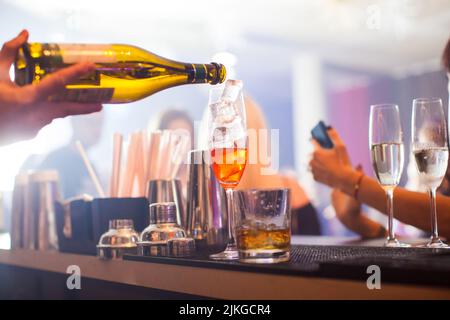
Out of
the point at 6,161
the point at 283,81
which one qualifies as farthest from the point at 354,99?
the point at 6,161

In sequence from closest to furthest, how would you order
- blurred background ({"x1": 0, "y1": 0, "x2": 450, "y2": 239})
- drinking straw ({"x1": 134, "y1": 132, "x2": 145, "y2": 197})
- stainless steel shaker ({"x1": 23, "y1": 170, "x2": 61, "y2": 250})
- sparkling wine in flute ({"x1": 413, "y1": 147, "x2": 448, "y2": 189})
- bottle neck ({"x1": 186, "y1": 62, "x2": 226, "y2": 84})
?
bottle neck ({"x1": 186, "y1": 62, "x2": 226, "y2": 84}) → sparkling wine in flute ({"x1": 413, "y1": 147, "x2": 448, "y2": 189}) → drinking straw ({"x1": 134, "y1": 132, "x2": 145, "y2": 197}) → stainless steel shaker ({"x1": 23, "y1": 170, "x2": 61, "y2": 250}) → blurred background ({"x1": 0, "y1": 0, "x2": 450, "y2": 239})

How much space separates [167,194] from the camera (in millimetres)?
1074

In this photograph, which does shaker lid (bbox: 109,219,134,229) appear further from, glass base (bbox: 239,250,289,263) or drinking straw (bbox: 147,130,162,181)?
glass base (bbox: 239,250,289,263)

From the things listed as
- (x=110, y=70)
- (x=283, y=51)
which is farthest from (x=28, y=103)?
(x=283, y=51)

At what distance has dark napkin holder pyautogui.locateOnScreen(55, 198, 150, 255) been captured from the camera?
1.06 metres

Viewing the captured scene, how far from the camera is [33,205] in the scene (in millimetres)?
1436

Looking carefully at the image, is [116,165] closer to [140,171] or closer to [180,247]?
[140,171]

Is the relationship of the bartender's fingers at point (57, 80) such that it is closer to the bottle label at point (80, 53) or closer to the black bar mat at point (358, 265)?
the bottle label at point (80, 53)

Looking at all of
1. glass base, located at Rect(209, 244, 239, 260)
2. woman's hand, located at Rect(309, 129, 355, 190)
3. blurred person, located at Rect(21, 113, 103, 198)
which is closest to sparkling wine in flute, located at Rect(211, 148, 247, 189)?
glass base, located at Rect(209, 244, 239, 260)

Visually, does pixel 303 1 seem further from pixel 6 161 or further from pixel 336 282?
pixel 336 282

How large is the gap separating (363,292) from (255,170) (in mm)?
858

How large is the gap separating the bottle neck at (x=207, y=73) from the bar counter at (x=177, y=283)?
252 mm

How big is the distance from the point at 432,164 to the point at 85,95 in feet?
1.76

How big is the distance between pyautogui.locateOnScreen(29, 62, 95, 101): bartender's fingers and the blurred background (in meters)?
2.60
